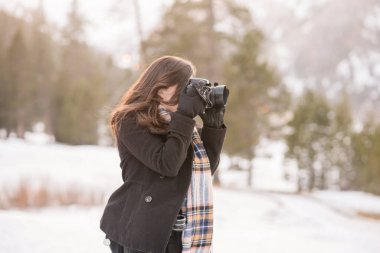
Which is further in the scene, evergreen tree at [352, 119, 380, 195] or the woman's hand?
evergreen tree at [352, 119, 380, 195]

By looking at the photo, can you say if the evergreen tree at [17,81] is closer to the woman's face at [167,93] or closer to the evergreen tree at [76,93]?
the evergreen tree at [76,93]

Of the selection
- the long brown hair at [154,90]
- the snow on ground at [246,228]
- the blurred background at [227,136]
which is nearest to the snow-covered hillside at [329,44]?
the blurred background at [227,136]

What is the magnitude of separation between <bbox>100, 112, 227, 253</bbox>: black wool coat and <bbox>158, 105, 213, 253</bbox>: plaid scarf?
0.08 m

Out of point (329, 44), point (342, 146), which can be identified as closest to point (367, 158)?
point (342, 146)

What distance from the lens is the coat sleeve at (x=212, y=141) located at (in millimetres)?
2312

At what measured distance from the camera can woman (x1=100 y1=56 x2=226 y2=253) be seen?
195 centimetres

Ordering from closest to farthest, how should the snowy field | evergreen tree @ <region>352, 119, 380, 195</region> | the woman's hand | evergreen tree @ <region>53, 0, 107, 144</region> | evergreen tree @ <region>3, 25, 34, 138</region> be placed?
the woman's hand → the snowy field → evergreen tree @ <region>352, 119, 380, 195</region> → evergreen tree @ <region>3, 25, 34, 138</region> → evergreen tree @ <region>53, 0, 107, 144</region>

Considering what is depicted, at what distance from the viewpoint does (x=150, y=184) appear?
2010 millimetres

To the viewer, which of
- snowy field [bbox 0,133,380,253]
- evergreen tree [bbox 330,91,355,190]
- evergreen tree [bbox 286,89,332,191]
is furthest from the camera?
evergreen tree [bbox 330,91,355,190]

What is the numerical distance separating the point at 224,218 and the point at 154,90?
24.7 ft

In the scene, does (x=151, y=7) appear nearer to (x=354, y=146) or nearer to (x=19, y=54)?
(x=19, y=54)

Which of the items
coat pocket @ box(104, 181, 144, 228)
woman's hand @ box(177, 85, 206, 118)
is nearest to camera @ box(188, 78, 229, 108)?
woman's hand @ box(177, 85, 206, 118)

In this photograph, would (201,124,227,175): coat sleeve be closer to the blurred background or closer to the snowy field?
the blurred background

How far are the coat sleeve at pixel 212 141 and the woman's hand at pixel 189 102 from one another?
11.7 inches
